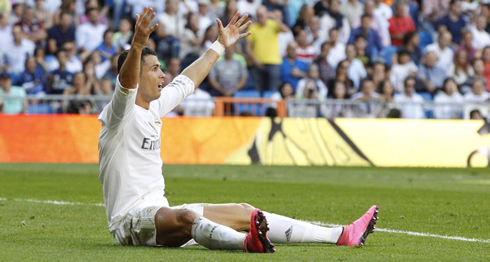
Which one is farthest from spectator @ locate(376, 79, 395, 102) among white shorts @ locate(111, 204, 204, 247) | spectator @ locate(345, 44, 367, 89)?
white shorts @ locate(111, 204, 204, 247)

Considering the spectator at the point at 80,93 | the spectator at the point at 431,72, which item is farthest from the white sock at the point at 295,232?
the spectator at the point at 431,72

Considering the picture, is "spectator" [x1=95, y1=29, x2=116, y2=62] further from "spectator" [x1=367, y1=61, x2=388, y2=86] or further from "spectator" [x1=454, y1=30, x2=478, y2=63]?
"spectator" [x1=454, y1=30, x2=478, y2=63]

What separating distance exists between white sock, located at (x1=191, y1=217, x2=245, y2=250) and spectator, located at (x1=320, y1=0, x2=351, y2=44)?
728 inches

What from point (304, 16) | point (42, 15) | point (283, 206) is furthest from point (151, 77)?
point (304, 16)

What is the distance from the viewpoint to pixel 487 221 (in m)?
9.43

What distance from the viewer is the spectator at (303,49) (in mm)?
23266

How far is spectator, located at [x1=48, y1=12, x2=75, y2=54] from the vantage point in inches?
853

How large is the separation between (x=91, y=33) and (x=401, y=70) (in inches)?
315

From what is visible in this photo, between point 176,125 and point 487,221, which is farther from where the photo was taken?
point 176,125

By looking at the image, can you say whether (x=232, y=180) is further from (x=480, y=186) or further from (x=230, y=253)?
(x=230, y=253)

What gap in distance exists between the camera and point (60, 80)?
2069cm

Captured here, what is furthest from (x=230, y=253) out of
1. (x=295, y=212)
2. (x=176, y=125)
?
(x=176, y=125)

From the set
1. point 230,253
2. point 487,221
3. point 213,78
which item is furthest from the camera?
point 213,78

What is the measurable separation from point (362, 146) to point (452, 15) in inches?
312
